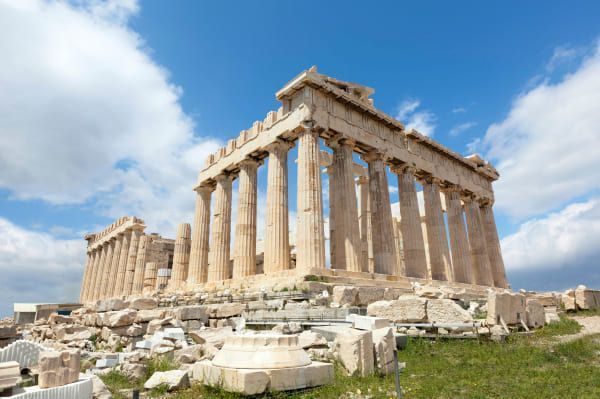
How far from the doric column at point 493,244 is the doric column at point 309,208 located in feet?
71.4

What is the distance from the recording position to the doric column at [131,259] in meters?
37.4

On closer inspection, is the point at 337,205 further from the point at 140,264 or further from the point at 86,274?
the point at 86,274

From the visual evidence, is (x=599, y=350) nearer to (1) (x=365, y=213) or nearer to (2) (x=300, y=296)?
(2) (x=300, y=296)

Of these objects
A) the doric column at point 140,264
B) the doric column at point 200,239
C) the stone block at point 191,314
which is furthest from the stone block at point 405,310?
the doric column at point 140,264

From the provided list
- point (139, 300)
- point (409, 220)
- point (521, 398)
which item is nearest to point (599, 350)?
point (521, 398)

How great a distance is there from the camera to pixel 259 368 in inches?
212

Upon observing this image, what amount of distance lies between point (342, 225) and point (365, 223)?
25.2 feet

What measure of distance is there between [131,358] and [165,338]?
5.20 feet

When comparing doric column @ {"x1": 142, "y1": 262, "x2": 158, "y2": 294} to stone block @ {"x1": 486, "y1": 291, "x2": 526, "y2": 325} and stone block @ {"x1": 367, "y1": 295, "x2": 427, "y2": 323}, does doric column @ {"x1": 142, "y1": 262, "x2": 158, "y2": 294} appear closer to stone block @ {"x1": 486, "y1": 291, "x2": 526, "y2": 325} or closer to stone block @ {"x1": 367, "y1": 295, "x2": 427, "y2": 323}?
stone block @ {"x1": 367, "y1": 295, "x2": 427, "y2": 323}

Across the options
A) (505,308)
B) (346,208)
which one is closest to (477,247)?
(346,208)

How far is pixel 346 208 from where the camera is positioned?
69.3ft

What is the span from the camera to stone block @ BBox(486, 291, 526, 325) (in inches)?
379

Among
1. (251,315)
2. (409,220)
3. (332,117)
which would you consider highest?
(332,117)

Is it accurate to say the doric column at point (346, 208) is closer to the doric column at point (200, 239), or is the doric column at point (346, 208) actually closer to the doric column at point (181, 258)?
the doric column at point (200, 239)
